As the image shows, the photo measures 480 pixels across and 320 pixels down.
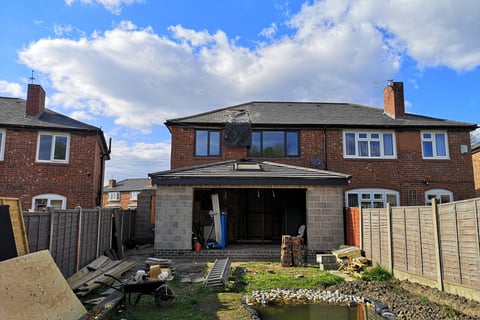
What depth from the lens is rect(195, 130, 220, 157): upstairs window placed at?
16109 mm

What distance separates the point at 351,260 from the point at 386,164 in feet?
24.5

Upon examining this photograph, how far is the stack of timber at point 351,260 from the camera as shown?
988cm

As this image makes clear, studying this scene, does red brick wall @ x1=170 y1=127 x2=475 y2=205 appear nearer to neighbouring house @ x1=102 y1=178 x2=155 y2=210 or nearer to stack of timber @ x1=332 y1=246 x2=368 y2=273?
stack of timber @ x1=332 y1=246 x2=368 y2=273

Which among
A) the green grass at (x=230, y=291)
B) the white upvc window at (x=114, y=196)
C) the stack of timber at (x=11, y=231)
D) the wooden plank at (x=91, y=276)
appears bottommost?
the green grass at (x=230, y=291)

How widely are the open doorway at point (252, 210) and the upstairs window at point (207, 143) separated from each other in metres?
1.92

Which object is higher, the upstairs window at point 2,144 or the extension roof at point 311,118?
the extension roof at point 311,118

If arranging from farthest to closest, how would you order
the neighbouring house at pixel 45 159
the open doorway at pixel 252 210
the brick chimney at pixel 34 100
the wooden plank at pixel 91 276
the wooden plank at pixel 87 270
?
the brick chimney at pixel 34 100, the neighbouring house at pixel 45 159, the open doorway at pixel 252 210, the wooden plank at pixel 87 270, the wooden plank at pixel 91 276

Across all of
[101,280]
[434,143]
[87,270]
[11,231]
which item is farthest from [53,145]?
[434,143]

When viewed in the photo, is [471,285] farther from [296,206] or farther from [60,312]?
[296,206]

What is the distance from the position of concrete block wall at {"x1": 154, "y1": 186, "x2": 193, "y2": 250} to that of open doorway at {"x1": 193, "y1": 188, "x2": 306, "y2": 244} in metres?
2.60

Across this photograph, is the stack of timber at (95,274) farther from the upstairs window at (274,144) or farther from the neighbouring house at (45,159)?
the upstairs window at (274,144)

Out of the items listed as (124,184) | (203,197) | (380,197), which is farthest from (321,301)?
(124,184)

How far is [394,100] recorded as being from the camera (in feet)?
57.1

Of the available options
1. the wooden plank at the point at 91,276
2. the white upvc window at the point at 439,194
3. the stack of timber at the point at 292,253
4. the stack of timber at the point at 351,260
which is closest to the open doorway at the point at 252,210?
the stack of timber at the point at 292,253
